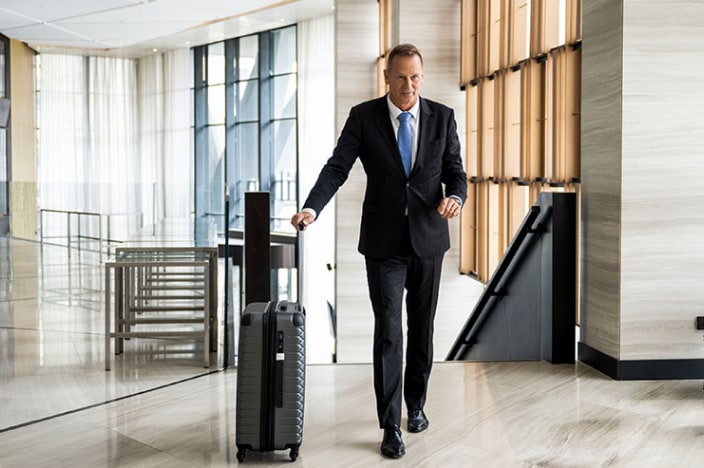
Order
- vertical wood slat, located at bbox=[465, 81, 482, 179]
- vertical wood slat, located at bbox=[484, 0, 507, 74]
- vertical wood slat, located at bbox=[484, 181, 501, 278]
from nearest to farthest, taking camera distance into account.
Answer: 1. vertical wood slat, located at bbox=[484, 0, 507, 74]
2. vertical wood slat, located at bbox=[484, 181, 501, 278]
3. vertical wood slat, located at bbox=[465, 81, 482, 179]

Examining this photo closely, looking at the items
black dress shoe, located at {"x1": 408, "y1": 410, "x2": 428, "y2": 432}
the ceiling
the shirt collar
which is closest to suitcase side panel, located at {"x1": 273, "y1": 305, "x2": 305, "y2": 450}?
black dress shoe, located at {"x1": 408, "y1": 410, "x2": 428, "y2": 432}

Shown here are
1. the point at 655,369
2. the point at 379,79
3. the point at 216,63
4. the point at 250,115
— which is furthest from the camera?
the point at 216,63

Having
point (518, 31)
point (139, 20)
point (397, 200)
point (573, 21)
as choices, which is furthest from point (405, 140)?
point (139, 20)

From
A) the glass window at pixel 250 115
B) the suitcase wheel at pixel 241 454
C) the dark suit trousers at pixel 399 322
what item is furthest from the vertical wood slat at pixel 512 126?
the glass window at pixel 250 115

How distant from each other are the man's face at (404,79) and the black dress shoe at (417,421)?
1.36m

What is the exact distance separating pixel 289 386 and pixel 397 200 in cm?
90

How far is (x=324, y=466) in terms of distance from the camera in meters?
3.39

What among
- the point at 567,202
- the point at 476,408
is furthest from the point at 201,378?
the point at 567,202

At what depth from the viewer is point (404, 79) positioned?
138 inches

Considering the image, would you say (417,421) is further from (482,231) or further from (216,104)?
(216,104)

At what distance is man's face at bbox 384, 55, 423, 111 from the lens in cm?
346

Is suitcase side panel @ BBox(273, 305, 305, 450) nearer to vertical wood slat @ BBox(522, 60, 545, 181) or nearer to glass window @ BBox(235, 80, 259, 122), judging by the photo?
vertical wood slat @ BBox(522, 60, 545, 181)

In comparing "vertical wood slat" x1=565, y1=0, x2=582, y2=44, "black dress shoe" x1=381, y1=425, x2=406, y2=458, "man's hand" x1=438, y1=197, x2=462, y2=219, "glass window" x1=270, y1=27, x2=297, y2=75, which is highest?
"glass window" x1=270, y1=27, x2=297, y2=75

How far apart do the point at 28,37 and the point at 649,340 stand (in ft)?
47.6
